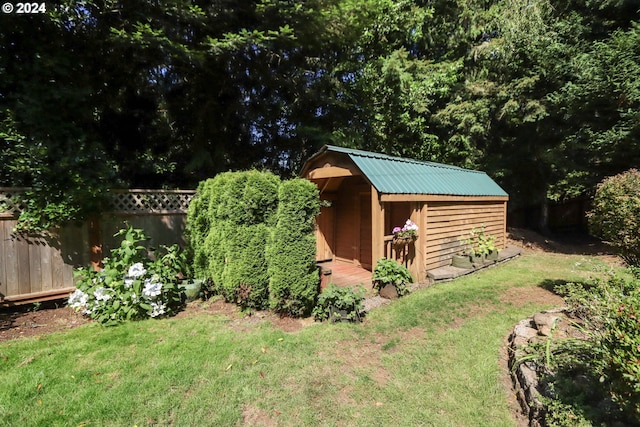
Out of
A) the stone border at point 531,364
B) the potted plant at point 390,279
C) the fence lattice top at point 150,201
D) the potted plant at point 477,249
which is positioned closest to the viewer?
the stone border at point 531,364

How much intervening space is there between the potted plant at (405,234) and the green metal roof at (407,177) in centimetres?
73

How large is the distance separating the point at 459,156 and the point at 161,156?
11.2 meters

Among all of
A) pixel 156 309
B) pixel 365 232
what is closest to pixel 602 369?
pixel 156 309

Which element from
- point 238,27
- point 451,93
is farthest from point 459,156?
point 238,27

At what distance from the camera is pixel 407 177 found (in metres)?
6.34

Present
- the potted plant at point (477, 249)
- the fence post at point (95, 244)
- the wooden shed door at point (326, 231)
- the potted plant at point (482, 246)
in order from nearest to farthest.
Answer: the fence post at point (95, 244) < the potted plant at point (477, 249) < the potted plant at point (482, 246) < the wooden shed door at point (326, 231)

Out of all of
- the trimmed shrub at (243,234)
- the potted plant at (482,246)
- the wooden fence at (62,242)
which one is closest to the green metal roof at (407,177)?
the potted plant at (482,246)

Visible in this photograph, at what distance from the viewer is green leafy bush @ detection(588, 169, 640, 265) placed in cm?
394

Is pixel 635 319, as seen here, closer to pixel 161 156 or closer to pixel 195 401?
pixel 195 401

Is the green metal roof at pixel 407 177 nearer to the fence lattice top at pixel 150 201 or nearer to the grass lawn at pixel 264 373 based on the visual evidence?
the grass lawn at pixel 264 373

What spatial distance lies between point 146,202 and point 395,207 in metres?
5.54

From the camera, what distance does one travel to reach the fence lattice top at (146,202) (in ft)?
17.9

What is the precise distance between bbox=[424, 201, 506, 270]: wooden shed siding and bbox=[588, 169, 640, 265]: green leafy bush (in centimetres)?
264

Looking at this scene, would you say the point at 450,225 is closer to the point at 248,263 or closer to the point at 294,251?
the point at 294,251
